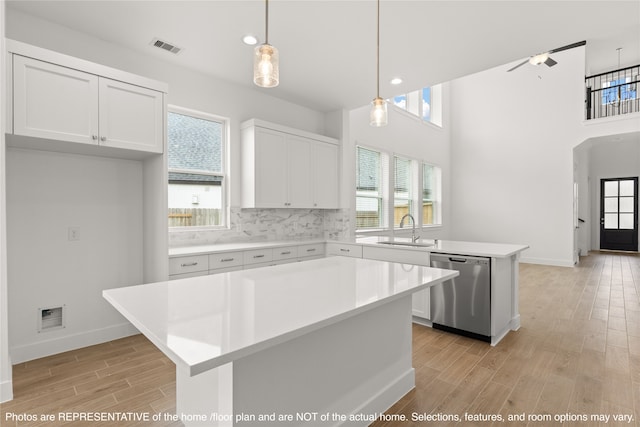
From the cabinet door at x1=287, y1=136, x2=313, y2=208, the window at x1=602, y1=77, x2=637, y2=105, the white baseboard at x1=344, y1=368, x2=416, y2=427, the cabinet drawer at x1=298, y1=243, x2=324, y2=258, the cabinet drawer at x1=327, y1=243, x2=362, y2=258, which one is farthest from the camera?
the window at x1=602, y1=77, x2=637, y2=105

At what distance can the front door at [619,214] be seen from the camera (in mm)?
9328

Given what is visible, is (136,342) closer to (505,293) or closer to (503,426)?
(503,426)

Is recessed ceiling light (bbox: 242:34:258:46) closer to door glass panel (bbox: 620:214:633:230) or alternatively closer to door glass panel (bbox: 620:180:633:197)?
door glass panel (bbox: 620:180:633:197)

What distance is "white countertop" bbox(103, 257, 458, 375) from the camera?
3.18ft

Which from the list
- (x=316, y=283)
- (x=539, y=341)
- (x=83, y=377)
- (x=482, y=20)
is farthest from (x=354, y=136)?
(x=83, y=377)

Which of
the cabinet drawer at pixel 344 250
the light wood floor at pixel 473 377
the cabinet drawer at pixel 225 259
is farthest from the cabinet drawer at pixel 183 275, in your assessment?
the cabinet drawer at pixel 344 250

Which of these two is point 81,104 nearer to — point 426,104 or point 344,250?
point 344,250

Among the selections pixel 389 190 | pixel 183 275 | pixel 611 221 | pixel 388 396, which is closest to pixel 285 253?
pixel 183 275

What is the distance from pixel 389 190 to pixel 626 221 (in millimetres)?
8159

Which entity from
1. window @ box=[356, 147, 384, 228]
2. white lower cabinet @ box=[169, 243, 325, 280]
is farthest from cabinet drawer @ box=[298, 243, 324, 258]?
window @ box=[356, 147, 384, 228]

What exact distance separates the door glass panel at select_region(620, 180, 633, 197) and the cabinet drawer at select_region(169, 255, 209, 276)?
1184cm

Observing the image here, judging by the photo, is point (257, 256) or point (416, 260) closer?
point (416, 260)

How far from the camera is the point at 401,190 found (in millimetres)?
7055

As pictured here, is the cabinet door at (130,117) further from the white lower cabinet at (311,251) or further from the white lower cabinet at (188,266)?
the white lower cabinet at (311,251)
